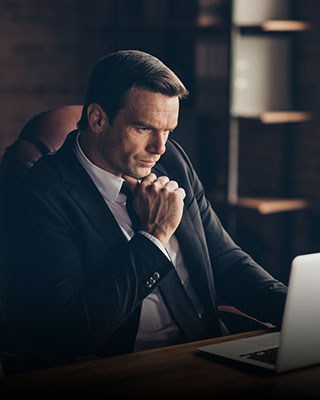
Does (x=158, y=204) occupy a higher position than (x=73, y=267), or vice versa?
(x=158, y=204)

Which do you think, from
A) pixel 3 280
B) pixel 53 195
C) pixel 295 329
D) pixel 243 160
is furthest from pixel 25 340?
pixel 243 160

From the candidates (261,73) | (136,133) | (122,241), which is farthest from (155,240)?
(261,73)

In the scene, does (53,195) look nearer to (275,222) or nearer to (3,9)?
(3,9)

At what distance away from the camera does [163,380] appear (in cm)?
191

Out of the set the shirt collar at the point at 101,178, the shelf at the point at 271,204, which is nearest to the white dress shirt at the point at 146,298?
the shirt collar at the point at 101,178

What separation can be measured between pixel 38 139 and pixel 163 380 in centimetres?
88

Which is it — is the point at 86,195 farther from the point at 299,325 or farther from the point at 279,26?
the point at 279,26

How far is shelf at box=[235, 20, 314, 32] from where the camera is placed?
4.19m

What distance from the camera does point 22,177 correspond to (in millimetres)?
2457

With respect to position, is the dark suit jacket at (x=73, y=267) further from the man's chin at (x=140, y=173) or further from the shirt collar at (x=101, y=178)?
the man's chin at (x=140, y=173)

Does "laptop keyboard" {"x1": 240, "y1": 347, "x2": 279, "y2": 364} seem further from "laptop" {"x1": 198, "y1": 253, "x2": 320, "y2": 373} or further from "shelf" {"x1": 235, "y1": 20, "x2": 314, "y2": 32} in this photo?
"shelf" {"x1": 235, "y1": 20, "x2": 314, "y2": 32}

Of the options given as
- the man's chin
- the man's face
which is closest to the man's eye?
the man's face

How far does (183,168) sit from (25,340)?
689 mm

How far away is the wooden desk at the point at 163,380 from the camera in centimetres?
183
